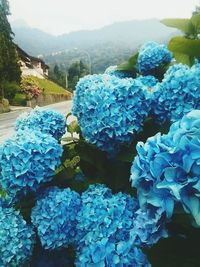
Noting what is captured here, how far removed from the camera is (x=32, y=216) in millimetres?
Result: 1819

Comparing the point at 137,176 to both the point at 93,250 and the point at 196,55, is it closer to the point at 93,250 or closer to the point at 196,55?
the point at 93,250

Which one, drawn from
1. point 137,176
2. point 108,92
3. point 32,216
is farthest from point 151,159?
point 32,216

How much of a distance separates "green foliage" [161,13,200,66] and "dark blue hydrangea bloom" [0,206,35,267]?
89 centimetres

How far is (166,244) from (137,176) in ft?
1.11

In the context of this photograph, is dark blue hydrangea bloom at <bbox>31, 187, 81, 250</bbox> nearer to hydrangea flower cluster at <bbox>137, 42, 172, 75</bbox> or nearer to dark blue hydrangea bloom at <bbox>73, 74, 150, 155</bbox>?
dark blue hydrangea bloom at <bbox>73, 74, 150, 155</bbox>

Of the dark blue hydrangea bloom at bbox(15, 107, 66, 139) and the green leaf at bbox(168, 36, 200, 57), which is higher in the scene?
the green leaf at bbox(168, 36, 200, 57)

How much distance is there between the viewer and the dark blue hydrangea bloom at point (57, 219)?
1.75 meters

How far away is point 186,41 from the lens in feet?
6.45

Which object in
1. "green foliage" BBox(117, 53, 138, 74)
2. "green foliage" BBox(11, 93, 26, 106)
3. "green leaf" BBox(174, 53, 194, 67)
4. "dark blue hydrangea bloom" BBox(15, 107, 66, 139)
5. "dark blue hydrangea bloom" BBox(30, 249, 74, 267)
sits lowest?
"green foliage" BBox(11, 93, 26, 106)

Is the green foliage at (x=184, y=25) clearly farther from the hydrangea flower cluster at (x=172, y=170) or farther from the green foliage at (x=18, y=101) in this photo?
the green foliage at (x=18, y=101)

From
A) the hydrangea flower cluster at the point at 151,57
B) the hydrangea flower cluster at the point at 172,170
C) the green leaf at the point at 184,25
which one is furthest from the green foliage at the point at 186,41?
the hydrangea flower cluster at the point at 172,170

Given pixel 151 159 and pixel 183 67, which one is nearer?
pixel 151 159

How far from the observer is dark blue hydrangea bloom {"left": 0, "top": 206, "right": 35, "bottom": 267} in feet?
6.01

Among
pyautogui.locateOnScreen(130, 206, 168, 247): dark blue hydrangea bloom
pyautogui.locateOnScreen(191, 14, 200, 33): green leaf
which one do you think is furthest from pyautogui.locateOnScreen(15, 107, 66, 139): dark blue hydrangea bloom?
pyautogui.locateOnScreen(130, 206, 168, 247): dark blue hydrangea bloom
